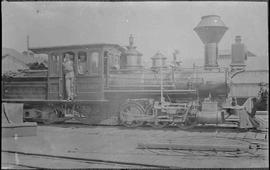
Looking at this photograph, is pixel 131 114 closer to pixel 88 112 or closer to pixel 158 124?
pixel 158 124

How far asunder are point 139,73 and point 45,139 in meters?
4.24

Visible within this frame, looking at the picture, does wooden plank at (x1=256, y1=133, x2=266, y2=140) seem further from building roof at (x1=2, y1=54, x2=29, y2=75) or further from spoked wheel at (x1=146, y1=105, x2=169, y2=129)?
building roof at (x1=2, y1=54, x2=29, y2=75)

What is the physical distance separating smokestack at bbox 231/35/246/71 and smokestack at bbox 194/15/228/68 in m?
0.65

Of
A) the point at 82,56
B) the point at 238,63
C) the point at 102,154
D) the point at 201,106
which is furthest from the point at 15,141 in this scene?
the point at 238,63

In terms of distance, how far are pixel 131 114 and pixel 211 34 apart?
150 inches

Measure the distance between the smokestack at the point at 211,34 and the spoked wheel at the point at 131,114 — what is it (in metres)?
2.67

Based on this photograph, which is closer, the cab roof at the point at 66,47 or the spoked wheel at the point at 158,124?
the spoked wheel at the point at 158,124

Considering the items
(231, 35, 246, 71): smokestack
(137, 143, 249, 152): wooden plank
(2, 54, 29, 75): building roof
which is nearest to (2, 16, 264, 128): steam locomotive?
(231, 35, 246, 71): smokestack

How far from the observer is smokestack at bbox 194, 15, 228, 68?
37.6ft

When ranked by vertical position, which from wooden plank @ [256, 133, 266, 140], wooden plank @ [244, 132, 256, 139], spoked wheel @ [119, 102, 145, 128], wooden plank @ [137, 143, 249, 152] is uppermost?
spoked wheel @ [119, 102, 145, 128]

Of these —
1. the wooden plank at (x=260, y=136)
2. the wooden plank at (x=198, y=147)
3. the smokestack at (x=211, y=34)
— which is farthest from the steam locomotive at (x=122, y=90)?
the wooden plank at (x=198, y=147)

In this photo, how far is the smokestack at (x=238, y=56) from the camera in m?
11.3

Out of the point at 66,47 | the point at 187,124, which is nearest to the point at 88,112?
the point at 66,47

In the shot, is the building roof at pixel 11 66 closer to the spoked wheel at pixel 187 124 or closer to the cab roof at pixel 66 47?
the cab roof at pixel 66 47
